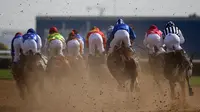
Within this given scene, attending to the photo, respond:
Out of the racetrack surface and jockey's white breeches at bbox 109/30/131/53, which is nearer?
the racetrack surface

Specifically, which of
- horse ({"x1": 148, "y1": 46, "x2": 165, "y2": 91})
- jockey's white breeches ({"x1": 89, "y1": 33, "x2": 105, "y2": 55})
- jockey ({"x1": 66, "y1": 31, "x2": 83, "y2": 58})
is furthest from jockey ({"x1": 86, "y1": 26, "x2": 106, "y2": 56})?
horse ({"x1": 148, "y1": 46, "x2": 165, "y2": 91})

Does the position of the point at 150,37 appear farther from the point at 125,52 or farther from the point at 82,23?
the point at 82,23

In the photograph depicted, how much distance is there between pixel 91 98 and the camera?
1944 cm

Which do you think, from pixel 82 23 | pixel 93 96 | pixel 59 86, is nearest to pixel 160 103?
pixel 93 96

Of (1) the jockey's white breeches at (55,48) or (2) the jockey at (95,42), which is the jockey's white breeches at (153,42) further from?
(1) the jockey's white breeches at (55,48)

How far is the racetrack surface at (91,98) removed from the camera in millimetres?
17138

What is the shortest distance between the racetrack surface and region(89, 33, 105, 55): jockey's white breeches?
A: 3.04ft

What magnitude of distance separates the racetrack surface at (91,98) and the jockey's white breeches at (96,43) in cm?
93

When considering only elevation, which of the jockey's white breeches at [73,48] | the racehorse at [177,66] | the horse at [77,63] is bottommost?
the racehorse at [177,66]

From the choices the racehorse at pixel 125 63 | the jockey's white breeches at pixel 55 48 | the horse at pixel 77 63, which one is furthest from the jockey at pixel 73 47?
the racehorse at pixel 125 63

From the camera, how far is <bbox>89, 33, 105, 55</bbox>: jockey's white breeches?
73.4 feet

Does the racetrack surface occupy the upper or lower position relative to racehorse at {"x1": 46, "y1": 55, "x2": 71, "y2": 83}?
lower

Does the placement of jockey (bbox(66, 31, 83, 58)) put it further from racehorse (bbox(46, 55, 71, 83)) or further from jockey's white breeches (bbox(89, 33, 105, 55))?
racehorse (bbox(46, 55, 71, 83))

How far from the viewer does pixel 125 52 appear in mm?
17859
